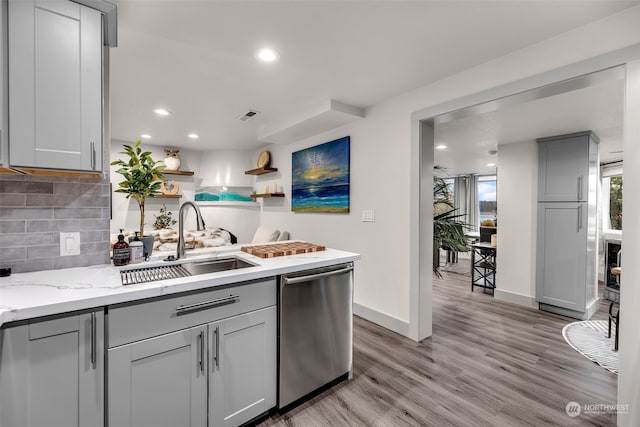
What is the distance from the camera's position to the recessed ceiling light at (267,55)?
2.09m

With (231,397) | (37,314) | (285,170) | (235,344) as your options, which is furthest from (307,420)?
(285,170)

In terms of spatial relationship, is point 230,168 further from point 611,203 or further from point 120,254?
point 611,203

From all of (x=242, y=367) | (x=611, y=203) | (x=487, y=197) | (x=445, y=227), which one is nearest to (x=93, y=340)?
(x=242, y=367)

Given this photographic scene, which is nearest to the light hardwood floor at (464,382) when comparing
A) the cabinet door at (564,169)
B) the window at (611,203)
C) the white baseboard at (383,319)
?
the white baseboard at (383,319)

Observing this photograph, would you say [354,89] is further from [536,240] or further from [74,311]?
[536,240]

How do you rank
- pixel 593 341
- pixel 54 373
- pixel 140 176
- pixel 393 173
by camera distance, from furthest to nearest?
pixel 393 173, pixel 593 341, pixel 140 176, pixel 54 373

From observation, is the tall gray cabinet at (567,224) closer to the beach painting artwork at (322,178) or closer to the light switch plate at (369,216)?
the light switch plate at (369,216)

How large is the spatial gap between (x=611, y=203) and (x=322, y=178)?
5599 millimetres

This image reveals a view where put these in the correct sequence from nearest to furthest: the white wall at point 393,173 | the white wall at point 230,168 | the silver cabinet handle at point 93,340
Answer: the silver cabinet handle at point 93,340
the white wall at point 393,173
the white wall at point 230,168

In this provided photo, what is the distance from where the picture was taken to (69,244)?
158cm

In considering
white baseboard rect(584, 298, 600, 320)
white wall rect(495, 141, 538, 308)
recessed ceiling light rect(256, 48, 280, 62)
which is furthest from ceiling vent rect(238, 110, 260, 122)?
white baseboard rect(584, 298, 600, 320)

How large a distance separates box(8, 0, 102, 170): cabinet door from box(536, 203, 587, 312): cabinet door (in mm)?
4614

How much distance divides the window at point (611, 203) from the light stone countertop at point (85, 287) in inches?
246

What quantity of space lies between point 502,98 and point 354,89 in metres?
1.24
